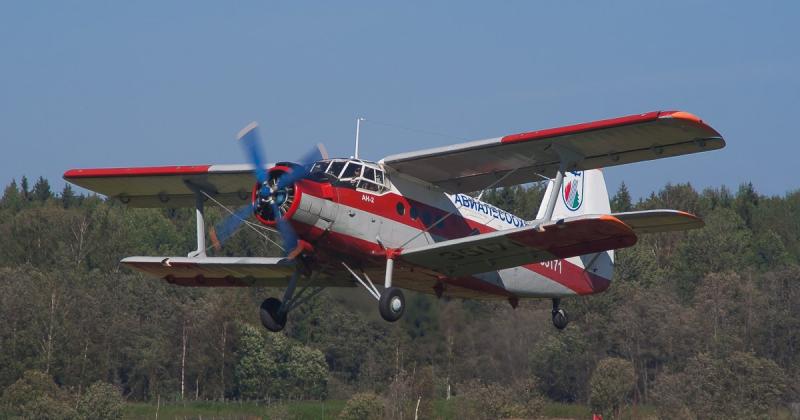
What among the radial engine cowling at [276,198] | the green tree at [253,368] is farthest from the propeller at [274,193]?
the green tree at [253,368]

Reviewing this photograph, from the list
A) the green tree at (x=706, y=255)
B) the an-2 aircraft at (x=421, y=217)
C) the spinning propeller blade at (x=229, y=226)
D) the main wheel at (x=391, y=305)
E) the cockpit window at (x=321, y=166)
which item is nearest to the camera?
the an-2 aircraft at (x=421, y=217)

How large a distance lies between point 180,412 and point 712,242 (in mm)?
39161

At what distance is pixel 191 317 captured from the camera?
57.6 metres

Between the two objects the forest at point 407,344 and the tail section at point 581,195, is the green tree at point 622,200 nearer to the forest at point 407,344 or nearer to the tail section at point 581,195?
the forest at point 407,344

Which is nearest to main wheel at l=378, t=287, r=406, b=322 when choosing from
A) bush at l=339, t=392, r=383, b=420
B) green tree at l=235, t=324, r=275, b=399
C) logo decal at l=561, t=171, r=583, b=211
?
logo decal at l=561, t=171, r=583, b=211

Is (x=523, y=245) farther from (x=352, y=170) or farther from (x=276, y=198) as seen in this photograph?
(x=276, y=198)

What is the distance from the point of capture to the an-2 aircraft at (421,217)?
758 inches

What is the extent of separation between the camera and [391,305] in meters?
19.6

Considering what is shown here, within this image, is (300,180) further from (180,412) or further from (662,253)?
(662,253)

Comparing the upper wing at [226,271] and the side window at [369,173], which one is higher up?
the side window at [369,173]

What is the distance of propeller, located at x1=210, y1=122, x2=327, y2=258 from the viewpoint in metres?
19.1

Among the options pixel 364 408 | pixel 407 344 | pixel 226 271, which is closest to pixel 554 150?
pixel 226 271

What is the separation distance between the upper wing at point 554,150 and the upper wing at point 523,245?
4.96ft

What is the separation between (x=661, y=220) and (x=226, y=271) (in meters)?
8.11
